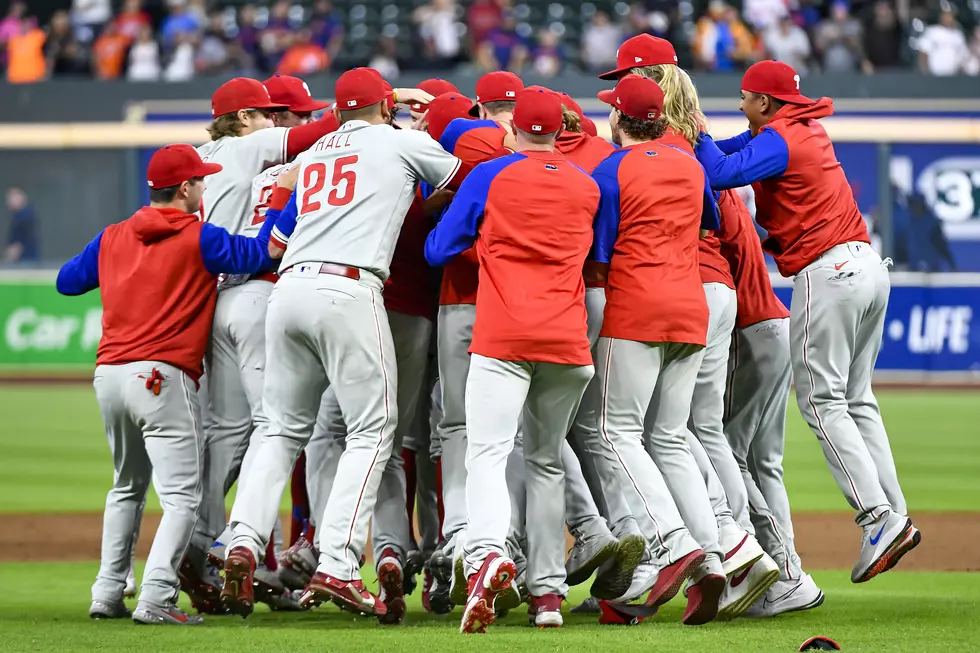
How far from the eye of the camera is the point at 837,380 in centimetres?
586

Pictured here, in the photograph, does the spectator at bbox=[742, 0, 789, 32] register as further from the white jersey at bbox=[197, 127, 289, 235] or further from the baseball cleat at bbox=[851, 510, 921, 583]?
the baseball cleat at bbox=[851, 510, 921, 583]

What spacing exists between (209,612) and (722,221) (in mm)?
2799

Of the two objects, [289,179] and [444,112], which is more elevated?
[444,112]

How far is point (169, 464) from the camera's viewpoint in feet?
18.2

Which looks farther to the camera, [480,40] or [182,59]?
[480,40]

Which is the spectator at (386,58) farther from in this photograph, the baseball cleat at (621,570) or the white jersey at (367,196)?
the baseball cleat at (621,570)

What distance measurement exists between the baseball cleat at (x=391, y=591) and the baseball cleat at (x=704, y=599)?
1.12 metres

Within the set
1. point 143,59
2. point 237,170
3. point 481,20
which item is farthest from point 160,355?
point 481,20

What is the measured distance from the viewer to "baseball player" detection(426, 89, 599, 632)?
16.6 feet

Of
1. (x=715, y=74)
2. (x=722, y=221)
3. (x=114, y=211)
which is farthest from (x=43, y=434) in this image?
(x=715, y=74)

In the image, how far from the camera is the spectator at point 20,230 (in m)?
18.9

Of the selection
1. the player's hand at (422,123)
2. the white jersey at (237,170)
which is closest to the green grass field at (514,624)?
the white jersey at (237,170)

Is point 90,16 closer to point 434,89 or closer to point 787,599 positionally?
point 434,89

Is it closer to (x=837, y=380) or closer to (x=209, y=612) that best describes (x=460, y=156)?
(x=837, y=380)
